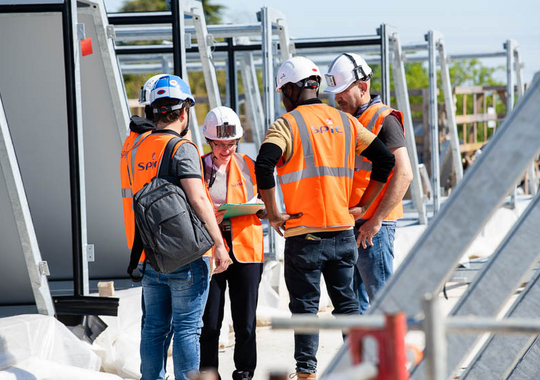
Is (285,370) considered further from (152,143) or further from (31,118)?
(31,118)

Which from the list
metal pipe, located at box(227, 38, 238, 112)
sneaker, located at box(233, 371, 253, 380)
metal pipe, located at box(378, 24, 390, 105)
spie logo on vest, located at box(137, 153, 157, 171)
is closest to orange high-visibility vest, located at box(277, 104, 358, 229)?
spie logo on vest, located at box(137, 153, 157, 171)

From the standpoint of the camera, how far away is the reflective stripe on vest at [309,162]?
3967mm

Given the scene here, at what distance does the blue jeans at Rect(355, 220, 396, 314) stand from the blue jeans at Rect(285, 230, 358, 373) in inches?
9.5

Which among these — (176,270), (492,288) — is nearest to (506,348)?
(492,288)

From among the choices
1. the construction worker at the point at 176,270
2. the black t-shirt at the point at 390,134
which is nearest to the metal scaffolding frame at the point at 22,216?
the construction worker at the point at 176,270

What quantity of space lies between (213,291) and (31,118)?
2549 millimetres

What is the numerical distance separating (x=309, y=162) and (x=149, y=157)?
80 centimetres

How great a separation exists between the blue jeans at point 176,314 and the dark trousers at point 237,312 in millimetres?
517

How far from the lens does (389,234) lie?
4.47m

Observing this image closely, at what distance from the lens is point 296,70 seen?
4039mm

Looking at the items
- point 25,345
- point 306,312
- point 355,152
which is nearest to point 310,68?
point 355,152

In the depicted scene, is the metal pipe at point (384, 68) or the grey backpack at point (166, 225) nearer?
→ the grey backpack at point (166, 225)

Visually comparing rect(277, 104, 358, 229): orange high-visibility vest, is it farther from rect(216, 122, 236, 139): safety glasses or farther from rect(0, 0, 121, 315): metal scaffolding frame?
rect(0, 0, 121, 315): metal scaffolding frame

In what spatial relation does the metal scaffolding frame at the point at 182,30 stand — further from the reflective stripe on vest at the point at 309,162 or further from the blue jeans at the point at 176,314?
the blue jeans at the point at 176,314
